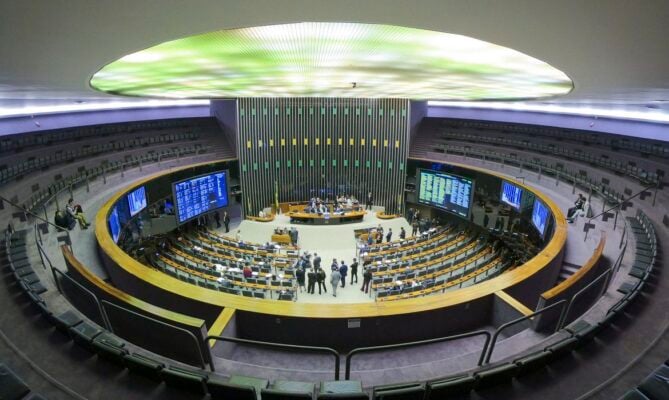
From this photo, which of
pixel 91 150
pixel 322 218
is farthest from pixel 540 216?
pixel 91 150

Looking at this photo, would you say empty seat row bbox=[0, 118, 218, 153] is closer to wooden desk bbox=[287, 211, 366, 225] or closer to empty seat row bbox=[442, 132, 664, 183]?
wooden desk bbox=[287, 211, 366, 225]

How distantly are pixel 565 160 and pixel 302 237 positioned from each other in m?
13.7

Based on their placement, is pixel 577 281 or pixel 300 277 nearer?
pixel 577 281

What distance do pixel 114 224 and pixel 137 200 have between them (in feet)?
10.3

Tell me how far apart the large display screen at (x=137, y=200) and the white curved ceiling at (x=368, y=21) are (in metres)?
10.2

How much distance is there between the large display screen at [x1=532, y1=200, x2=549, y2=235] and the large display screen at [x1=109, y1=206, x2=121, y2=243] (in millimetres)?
13479

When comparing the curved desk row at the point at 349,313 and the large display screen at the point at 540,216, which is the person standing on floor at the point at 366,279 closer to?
the curved desk row at the point at 349,313

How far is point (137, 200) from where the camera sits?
1330 centimetres

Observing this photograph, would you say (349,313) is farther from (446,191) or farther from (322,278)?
(446,191)

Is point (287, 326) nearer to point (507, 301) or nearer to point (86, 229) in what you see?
point (507, 301)

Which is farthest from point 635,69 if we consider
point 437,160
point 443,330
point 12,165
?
point 12,165

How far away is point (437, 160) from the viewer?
64.4 feet

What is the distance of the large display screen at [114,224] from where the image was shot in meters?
9.89

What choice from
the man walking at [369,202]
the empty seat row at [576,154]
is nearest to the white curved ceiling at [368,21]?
the empty seat row at [576,154]
